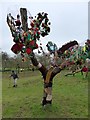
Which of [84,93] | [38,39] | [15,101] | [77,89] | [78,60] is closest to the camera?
[38,39]

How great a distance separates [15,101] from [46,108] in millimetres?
3502

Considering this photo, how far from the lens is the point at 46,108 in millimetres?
18906

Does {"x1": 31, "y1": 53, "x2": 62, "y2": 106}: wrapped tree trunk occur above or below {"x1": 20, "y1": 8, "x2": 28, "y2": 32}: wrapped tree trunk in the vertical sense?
below

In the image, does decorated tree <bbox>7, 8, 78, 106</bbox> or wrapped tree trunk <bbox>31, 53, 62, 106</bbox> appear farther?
wrapped tree trunk <bbox>31, 53, 62, 106</bbox>

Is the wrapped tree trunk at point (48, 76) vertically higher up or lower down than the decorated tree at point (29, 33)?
lower down

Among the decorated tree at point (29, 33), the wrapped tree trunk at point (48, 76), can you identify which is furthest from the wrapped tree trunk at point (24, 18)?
the wrapped tree trunk at point (48, 76)

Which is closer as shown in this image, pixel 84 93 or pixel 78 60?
pixel 78 60

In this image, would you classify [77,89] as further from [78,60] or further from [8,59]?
[8,59]

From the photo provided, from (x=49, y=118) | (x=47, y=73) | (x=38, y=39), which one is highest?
(x=38, y=39)

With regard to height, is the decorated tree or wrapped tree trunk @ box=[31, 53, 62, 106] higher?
the decorated tree

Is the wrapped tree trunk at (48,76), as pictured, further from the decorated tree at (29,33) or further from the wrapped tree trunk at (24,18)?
the wrapped tree trunk at (24,18)

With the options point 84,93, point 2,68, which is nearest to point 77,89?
point 84,93

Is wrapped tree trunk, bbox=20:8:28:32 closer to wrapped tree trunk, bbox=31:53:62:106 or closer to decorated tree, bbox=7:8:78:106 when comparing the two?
decorated tree, bbox=7:8:78:106

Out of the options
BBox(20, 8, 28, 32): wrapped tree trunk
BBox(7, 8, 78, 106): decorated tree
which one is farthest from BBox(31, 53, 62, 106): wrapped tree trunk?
BBox(20, 8, 28, 32): wrapped tree trunk
